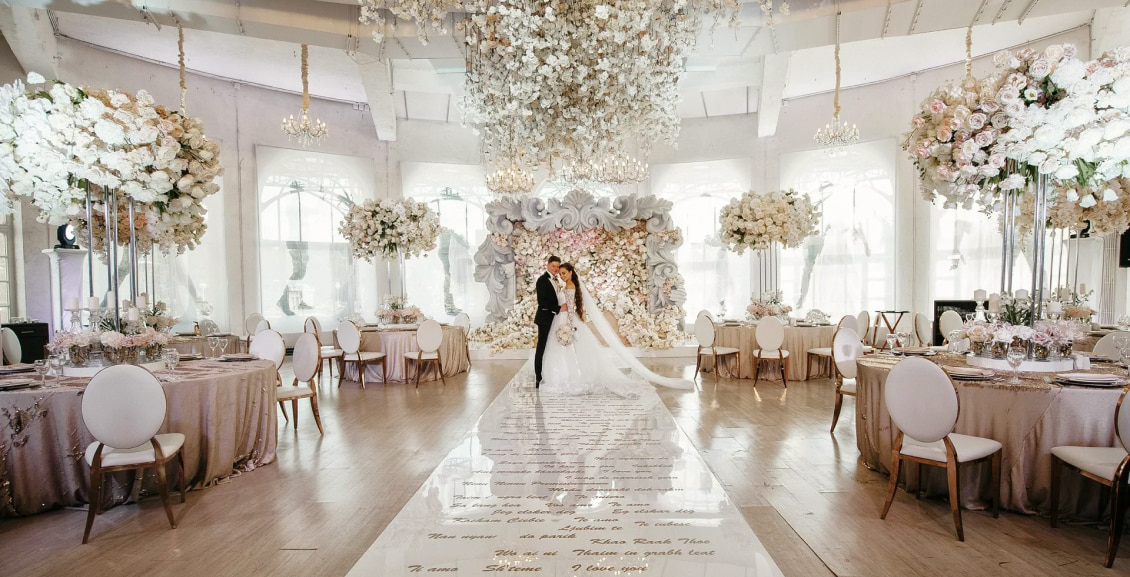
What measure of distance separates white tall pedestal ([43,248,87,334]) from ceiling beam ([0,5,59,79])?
2.80m

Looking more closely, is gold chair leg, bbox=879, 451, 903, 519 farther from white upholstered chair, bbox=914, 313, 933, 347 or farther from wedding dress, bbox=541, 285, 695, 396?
white upholstered chair, bbox=914, 313, 933, 347

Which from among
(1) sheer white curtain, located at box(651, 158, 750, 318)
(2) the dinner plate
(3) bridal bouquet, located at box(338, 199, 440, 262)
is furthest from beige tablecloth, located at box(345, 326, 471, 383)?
(1) sheer white curtain, located at box(651, 158, 750, 318)

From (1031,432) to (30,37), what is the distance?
40.7 feet

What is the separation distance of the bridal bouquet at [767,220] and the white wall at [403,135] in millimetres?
4323

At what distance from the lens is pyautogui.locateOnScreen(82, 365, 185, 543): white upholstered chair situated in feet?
11.0

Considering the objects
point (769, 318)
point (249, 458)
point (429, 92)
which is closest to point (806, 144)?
point (769, 318)

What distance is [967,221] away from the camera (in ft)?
37.0

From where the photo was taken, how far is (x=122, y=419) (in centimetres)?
337

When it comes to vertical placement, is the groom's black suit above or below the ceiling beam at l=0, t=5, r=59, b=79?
below

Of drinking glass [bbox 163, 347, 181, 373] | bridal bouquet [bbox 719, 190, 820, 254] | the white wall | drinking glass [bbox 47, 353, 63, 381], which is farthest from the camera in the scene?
the white wall

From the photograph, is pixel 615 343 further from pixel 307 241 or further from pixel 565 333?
pixel 307 241

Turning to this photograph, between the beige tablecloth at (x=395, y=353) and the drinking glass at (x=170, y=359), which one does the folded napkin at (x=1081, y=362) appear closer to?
the drinking glass at (x=170, y=359)

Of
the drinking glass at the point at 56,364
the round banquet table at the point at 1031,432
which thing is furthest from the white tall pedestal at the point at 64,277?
the round banquet table at the point at 1031,432

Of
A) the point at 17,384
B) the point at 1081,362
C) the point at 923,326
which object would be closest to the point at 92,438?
the point at 17,384
